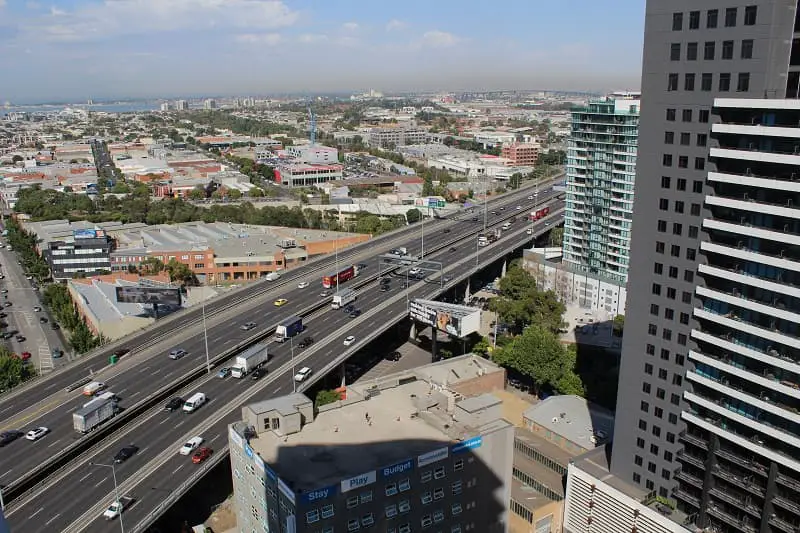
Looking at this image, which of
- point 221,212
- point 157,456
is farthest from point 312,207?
point 157,456

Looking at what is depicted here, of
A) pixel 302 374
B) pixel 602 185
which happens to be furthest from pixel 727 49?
pixel 602 185

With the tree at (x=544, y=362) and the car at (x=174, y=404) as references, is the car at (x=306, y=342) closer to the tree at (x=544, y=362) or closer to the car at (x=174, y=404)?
the car at (x=174, y=404)

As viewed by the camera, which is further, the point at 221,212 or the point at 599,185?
the point at 221,212

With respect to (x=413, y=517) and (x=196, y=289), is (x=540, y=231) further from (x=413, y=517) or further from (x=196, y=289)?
(x=413, y=517)

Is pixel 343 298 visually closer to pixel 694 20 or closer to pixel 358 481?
pixel 358 481

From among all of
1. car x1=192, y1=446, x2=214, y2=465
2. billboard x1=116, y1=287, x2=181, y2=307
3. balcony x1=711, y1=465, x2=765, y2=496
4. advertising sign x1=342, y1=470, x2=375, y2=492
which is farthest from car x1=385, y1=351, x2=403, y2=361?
advertising sign x1=342, y1=470, x2=375, y2=492

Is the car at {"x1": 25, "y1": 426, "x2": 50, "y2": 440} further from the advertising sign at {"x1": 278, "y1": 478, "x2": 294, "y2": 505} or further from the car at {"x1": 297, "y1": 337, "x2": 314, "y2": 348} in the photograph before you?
the advertising sign at {"x1": 278, "y1": 478, "x2": 294, "y2": 505}
